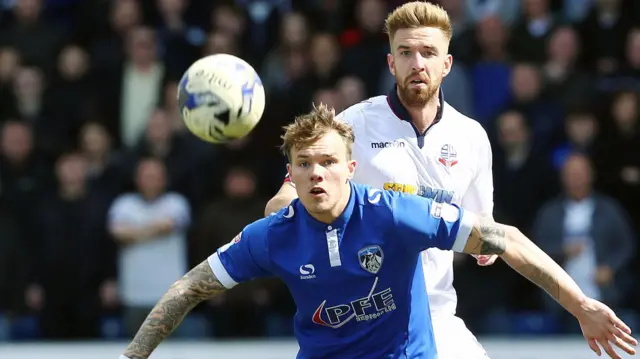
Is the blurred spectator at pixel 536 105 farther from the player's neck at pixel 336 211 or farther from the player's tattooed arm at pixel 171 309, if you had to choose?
the player's tattooed arm at pixel 171 309

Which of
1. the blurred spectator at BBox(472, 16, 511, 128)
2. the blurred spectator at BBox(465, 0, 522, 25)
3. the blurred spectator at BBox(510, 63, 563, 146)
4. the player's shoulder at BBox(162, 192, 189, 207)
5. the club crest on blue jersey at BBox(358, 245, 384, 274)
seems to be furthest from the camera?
the blurred spectator at BBox(465, 0, 522, 25)

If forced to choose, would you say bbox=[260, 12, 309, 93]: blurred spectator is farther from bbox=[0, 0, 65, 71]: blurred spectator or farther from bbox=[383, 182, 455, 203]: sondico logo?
bbox=[383, 182, 455, 203]: sondico logo

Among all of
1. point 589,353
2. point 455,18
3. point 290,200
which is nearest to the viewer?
point 290,200

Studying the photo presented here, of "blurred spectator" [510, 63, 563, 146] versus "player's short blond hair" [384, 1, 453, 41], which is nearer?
"player's short blond hair" [384, 1, 453, 41]

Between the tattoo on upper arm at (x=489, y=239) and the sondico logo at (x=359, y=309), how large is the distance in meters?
0.54

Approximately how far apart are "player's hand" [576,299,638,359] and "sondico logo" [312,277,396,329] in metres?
1.00

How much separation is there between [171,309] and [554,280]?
78.8 inches

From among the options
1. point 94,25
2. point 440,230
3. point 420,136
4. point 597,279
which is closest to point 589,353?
point 597,279

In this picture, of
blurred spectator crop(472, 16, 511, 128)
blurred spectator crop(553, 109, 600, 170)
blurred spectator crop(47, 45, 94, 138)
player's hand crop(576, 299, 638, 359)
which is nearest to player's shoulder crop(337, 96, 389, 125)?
player's hand crop(576, 299, 638, 359)

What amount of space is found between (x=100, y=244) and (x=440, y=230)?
7.30m

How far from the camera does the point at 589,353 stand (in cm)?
1054

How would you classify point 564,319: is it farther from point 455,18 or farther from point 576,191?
point 455,18

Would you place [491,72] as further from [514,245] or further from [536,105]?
[514,245]

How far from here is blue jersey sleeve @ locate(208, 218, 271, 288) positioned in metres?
6.53
